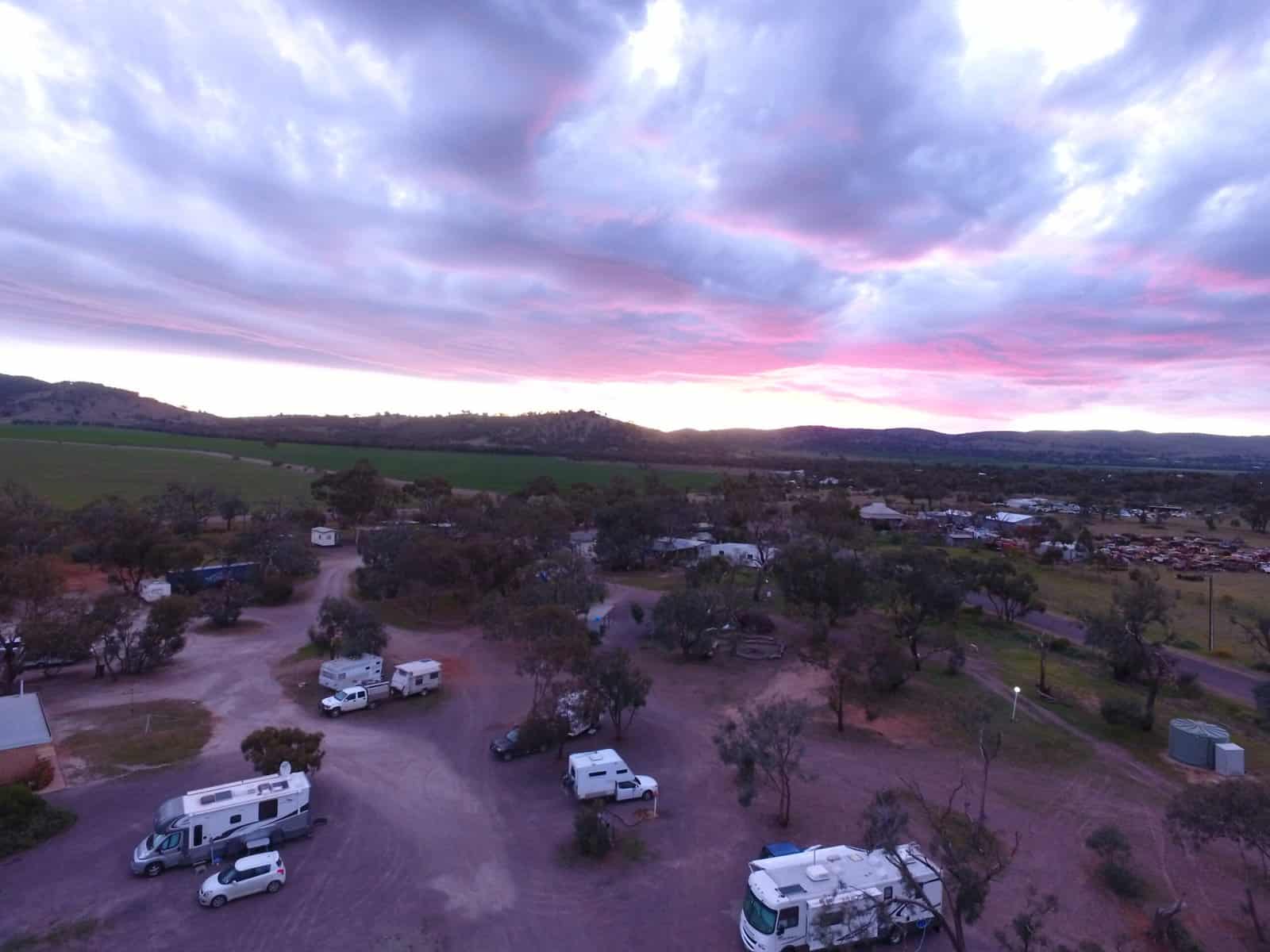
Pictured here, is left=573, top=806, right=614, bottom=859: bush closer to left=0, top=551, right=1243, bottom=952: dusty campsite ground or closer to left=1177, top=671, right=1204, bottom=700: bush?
left=0, top=551, right=1243, bottom=952: dusty campsite ground

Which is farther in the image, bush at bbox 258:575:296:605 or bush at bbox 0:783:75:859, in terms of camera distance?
bush at bbox 258:575:296:605

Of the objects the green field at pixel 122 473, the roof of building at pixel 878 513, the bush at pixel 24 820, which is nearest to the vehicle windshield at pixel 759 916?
the bush at pixel 24 820

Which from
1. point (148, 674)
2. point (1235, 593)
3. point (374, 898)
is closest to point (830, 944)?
point (374, 898)

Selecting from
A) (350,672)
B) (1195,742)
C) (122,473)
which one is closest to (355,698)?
(350,672)

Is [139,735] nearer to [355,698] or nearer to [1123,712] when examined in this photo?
[355,698]

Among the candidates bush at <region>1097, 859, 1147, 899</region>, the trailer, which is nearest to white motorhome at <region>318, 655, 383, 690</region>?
the trailer

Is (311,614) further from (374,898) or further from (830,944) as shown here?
(830,944)

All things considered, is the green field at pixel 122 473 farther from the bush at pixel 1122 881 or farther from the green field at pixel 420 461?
the bush at pixel 1122 881
